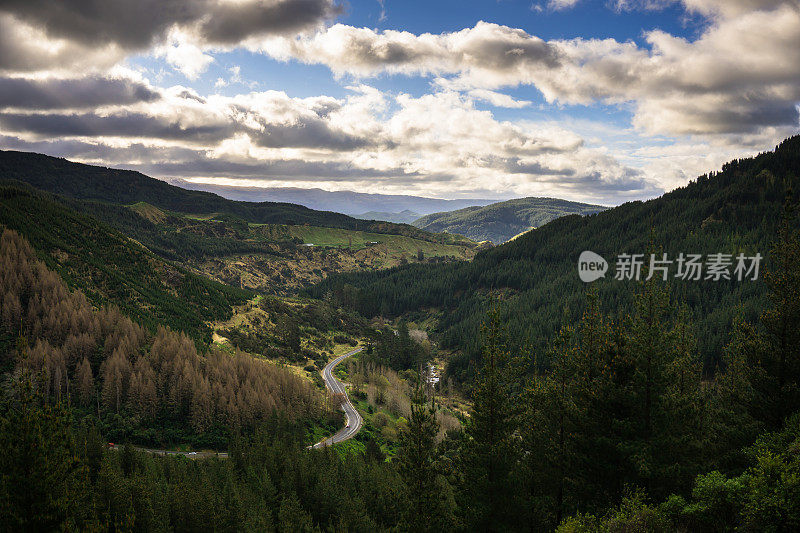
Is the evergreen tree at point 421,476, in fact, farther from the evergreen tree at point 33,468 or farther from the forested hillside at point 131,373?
the forested hillside at point 131,373

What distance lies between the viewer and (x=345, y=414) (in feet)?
409

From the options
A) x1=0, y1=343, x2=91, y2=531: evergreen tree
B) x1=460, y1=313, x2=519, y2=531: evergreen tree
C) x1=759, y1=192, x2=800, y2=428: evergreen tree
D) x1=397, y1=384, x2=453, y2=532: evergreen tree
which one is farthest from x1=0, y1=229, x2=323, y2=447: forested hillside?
x1=759, y1=192, x2=800, y2=428: evergreen tree

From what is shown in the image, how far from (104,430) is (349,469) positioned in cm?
5566

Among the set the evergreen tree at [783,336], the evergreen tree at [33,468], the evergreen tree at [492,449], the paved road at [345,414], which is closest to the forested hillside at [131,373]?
the paved road at [345,414]

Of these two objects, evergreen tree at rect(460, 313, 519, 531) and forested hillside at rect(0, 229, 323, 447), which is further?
forested hillside at rect(0, 229, 323, 447)

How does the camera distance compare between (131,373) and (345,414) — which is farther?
(345,414)

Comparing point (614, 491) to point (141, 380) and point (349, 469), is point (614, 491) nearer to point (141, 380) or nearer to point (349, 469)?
point (349, 469)

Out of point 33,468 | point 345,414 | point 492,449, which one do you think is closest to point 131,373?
point 345,414

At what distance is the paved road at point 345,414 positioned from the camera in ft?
351

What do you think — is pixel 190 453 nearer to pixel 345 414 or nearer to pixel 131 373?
pixel 131 373

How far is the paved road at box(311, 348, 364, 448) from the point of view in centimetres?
Answer: 10706

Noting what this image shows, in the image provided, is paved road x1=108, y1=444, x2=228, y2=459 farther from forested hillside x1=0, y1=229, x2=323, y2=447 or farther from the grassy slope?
the grassy slope

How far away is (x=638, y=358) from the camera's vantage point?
2584 centimetres

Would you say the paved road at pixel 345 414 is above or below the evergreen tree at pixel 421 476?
below
